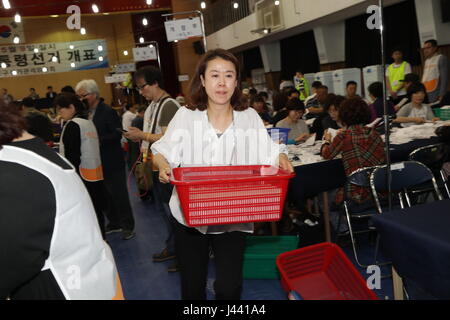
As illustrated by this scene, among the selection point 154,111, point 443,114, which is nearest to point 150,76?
point 154,111

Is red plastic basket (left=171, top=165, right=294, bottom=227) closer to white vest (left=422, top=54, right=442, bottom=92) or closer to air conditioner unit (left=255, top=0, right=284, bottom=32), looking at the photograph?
white vest (left=422, top=54, right=442, bottom=92)

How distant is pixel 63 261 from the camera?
1203mm

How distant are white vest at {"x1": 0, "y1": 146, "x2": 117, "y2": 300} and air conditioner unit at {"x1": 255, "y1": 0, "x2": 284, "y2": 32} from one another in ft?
34.4

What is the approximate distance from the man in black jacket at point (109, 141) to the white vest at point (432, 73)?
5479mm

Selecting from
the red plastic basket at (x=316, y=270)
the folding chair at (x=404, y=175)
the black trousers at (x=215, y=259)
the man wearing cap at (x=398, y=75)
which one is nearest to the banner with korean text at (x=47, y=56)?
the man wearing cap at (x=398, y=75)

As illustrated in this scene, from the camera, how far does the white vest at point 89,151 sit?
378 centimetres

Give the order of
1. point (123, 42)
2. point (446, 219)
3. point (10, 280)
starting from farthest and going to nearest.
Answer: point (123, 42)
point (446, 219)
point (10, 280)

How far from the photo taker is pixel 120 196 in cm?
448

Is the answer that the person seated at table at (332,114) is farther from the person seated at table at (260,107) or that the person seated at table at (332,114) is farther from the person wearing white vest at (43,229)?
the person wearing white vest at (43,229)

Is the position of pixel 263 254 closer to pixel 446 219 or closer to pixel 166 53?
pixel 446 219
